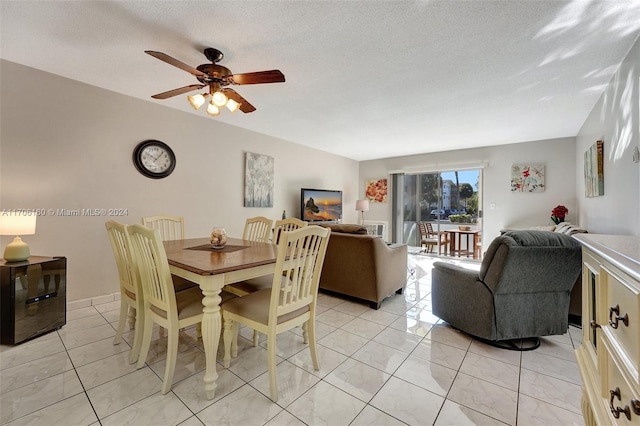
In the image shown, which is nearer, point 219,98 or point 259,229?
point 219,98

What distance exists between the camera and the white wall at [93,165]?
2.53 meters

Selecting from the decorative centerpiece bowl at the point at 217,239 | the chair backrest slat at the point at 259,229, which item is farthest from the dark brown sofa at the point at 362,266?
the decorative centerpiece bowl at the point at 217,239

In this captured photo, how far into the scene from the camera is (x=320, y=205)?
5.82 metres

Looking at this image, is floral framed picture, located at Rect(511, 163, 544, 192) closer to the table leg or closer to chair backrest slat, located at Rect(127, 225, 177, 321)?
the table leg

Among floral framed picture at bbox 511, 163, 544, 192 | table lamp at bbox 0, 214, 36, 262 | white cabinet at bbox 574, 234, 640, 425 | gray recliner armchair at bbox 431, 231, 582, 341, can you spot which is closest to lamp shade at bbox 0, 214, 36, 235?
table lamp at bbox 0, 214, 36, 262

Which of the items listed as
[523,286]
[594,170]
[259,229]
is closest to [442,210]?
[594,170]

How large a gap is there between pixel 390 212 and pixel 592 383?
5.98m

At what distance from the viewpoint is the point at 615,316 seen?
0.74 meters

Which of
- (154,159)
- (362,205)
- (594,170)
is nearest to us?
(594,170)

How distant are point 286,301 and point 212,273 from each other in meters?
0.50

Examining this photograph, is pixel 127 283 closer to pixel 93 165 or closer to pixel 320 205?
pixel 93 165

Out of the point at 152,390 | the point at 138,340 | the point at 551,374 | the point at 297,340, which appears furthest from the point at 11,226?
the point at 551,374

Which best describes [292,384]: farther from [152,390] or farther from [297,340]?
[152,390]

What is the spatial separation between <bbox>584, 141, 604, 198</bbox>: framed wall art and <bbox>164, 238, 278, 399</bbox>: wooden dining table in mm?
3537
